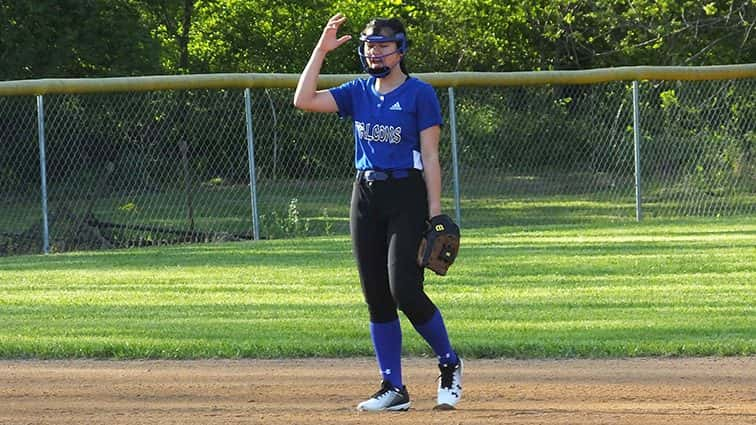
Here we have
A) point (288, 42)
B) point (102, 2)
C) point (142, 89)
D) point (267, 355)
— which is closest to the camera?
point (267, 355)

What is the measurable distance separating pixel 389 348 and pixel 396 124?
43.4 inches

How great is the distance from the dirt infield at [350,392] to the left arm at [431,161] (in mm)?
1028

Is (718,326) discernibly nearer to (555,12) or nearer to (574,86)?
(574,86)

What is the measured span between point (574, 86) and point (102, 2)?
484 inches

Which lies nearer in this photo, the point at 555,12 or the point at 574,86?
the point at 574,86

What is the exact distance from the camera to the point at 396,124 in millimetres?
6828

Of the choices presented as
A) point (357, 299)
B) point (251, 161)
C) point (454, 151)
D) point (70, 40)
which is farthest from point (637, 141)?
point (70, 40)

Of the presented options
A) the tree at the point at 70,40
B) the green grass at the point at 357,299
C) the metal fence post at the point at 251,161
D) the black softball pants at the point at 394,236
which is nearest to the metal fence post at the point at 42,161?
the green grass at the point at 357,299

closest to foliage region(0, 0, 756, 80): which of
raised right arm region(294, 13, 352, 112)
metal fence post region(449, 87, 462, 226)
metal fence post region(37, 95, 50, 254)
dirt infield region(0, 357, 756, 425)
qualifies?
metal fence post region(449, 87, 462, 226)

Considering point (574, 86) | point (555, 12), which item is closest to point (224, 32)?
point (555, 12)

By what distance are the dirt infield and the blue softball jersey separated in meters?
1.21

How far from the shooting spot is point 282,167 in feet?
60.2

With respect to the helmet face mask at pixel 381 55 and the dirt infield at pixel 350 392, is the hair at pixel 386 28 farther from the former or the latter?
the dirt infield at pixel 350 392

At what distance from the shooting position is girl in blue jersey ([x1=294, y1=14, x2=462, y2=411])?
22.4ft
